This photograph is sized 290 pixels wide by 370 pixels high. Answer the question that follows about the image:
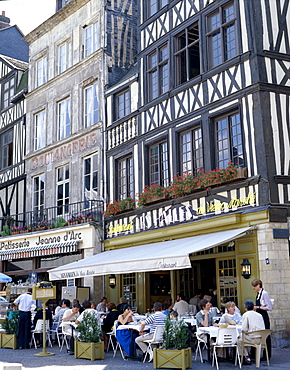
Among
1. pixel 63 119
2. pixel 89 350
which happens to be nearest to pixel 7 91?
pixel 63 119

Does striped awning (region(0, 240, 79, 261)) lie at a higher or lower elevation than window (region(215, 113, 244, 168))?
lower

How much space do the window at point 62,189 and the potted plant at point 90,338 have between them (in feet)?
28.1

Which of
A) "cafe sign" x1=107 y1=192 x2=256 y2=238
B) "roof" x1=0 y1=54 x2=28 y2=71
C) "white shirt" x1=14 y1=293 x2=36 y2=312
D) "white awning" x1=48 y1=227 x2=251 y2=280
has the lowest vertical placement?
"white shirt" x1=14 y1=293 x2=36 y2=312

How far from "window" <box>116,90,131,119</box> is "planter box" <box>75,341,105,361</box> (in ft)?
26.3

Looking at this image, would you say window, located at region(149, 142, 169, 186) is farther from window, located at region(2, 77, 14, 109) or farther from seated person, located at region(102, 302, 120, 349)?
window, located at region(2, 77, 14, 109)

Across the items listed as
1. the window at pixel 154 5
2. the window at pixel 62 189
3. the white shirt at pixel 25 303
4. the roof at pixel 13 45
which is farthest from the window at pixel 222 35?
the roof at pixel 13 45

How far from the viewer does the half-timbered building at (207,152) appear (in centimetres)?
1029

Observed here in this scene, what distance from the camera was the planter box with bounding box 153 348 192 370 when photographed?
762 cm

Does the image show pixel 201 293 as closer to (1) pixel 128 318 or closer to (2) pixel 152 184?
(2) pixel 152 184

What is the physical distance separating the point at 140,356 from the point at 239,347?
6.77 ft

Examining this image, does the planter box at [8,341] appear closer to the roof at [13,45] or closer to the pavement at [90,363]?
the pavement at [90,363]

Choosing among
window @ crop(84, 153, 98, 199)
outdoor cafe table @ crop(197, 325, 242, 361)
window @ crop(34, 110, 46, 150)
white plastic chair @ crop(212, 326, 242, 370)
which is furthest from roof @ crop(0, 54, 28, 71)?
white plastic chair @ crop(212, 326, 242, 370)

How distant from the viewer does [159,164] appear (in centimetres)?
1376

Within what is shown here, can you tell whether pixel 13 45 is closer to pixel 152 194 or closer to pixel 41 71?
pixel 41 71
